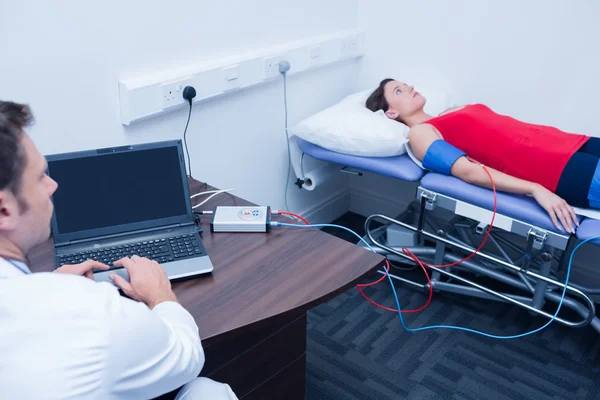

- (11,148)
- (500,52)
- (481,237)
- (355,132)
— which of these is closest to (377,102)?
(355,132)

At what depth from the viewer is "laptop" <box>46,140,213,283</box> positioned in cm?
124

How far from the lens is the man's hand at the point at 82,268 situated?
1105 mm

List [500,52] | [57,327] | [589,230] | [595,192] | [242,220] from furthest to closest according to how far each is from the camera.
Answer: [500,52]
[595,192]
[589,230]
[242,220]
[57,327]

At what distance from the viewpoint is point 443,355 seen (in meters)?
1.98

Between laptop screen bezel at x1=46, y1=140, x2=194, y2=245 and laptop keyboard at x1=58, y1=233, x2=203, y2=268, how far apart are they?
5cm

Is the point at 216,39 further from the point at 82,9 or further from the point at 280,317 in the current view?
the point at 280,317

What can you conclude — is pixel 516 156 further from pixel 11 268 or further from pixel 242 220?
pixel 11 268

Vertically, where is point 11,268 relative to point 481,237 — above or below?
above

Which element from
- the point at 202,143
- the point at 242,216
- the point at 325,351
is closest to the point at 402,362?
the point at 325,351

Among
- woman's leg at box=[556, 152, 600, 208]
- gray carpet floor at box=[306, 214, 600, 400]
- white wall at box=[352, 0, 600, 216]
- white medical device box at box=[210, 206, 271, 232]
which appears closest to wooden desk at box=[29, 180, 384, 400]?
white medical device box at box=[210, 206, 271, 232]

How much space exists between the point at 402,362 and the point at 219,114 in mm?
1130

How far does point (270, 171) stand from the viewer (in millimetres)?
2438

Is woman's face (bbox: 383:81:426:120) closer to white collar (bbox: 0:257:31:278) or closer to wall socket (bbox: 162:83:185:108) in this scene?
wall socket (bbox: 162:83:185:108)

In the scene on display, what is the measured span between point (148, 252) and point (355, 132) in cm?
111
